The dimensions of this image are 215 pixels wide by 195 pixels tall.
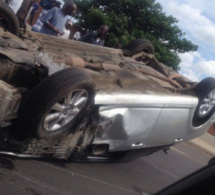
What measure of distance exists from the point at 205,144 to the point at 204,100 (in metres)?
4.89

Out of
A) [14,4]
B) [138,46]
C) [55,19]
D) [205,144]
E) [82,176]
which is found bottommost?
[205,144]

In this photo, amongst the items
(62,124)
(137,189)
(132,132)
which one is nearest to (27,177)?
(62,124)

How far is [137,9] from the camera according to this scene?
13.3 m

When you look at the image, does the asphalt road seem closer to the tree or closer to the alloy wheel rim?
the alloy wheel rim

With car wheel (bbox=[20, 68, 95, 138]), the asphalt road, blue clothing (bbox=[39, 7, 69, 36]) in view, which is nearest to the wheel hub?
the asphalt road

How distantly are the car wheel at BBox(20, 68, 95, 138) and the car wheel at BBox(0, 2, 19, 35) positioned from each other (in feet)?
5.92

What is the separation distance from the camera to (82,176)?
15.3ft

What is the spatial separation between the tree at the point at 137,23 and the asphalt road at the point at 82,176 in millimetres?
6868

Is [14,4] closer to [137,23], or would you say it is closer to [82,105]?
[82,105]

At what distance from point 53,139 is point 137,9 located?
10024 mm

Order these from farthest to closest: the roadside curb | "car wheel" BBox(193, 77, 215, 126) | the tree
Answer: the tree, the roadside curb, "car wheel" BBox(193, 77, 215, 126)

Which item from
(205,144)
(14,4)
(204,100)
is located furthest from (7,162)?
(205,144)

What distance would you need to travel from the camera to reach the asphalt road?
152 inches

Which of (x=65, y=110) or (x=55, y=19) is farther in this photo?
(x=55, y=19)
